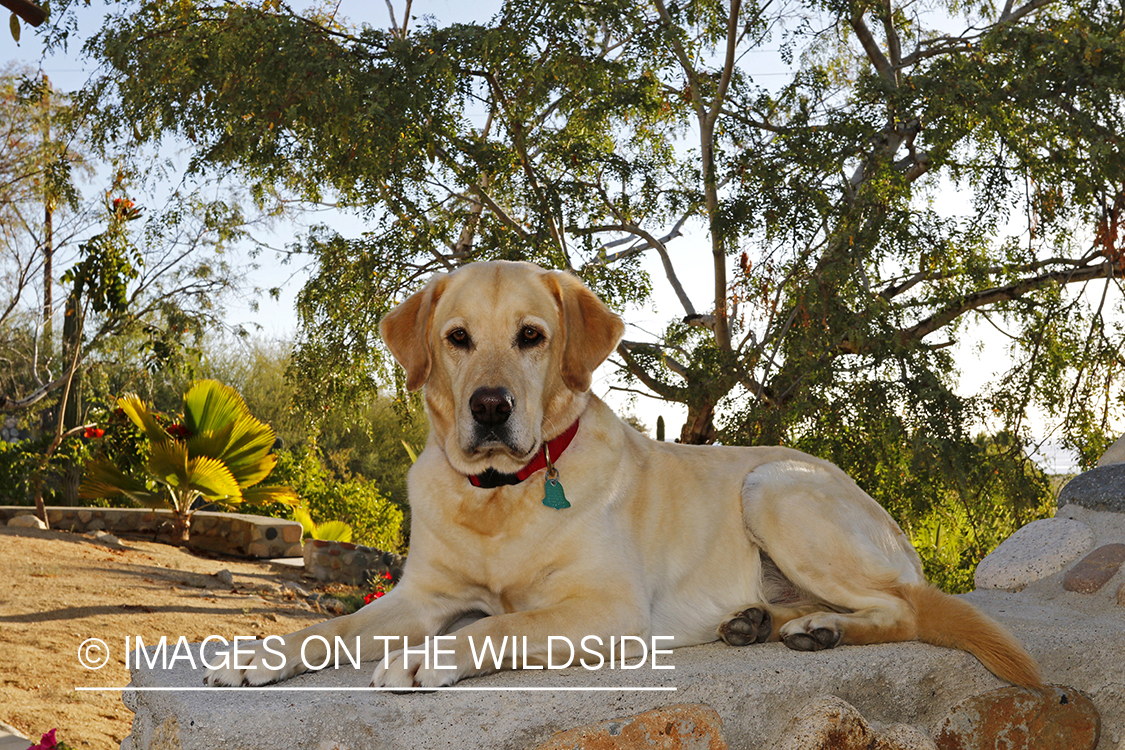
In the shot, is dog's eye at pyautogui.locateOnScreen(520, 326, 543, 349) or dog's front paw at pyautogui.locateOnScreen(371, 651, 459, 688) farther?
dog's eye at pyautogui.locateOnScreen(520, 326, 543, 349)

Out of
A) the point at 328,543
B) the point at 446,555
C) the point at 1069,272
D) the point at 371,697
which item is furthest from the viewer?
the point at 328,543

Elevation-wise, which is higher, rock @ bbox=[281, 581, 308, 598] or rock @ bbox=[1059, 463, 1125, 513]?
rock @ bbox=[1059, 463, 1125, 513]

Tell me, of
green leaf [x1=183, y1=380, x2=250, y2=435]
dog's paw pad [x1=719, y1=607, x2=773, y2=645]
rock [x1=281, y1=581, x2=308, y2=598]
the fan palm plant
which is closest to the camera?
dog's paw pad [x1=719, y1=607, x2=773, y2=645]

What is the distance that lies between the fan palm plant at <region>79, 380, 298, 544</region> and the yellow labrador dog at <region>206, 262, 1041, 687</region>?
10.2 meters

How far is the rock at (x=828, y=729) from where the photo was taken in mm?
2541

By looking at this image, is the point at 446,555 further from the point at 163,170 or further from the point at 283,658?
the point at 163,170

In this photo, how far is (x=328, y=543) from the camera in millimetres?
12641

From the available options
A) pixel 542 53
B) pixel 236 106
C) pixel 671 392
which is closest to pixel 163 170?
pixel 236 106

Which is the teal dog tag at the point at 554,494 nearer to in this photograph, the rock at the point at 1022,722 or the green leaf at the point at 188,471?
the rock at the point at 1022,722

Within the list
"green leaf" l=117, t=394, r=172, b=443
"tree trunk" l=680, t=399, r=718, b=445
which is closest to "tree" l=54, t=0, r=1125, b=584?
"tree trunk" l=680, t=399, r=718, b=445

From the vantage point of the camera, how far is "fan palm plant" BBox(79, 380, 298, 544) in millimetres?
12031

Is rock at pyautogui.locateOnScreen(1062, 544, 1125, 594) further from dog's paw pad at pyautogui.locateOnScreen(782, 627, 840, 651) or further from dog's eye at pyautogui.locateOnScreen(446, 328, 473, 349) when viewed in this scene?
dog's eye at pyautogui.locateOnScreen(446, 328, 473, 349)

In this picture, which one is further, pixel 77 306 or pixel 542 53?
pixel 77 306

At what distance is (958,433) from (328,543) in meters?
8.54
